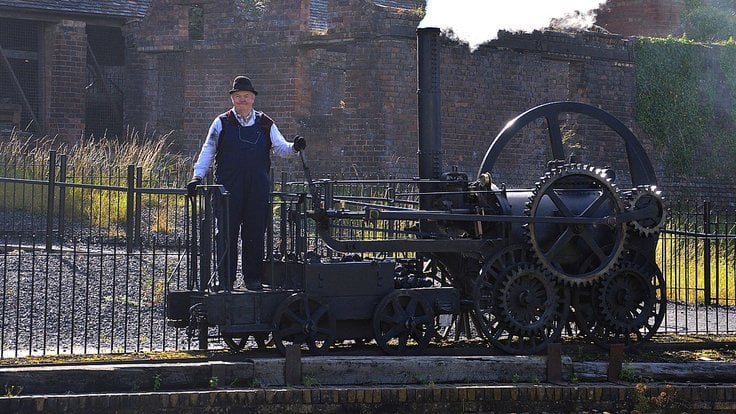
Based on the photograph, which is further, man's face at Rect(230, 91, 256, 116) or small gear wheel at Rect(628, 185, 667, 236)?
small gear wheel at Rect(628, 185, 667, 236)

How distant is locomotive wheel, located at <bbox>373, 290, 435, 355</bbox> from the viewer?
29.8ft

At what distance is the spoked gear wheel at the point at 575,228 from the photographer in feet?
31.4

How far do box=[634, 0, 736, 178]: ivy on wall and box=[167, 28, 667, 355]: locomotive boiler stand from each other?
14.5m

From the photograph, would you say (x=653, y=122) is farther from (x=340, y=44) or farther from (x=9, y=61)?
(x=9, y=61)

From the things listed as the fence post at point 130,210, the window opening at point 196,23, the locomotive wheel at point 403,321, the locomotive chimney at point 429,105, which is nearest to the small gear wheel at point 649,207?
the locomotive chimney at point 429,105

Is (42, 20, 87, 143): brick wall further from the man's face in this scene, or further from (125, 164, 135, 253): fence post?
the man's face

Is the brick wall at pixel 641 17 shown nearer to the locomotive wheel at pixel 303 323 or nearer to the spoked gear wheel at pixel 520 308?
the spoked gear wheel at pixel 520 308

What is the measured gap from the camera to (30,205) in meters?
16.7

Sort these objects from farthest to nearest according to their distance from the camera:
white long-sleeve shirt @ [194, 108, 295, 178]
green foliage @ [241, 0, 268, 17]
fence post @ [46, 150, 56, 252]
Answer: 1. green foliage @ [241, 0, 268, 17]
2. fence post @ [46, 150, 56, 252]
3. white long-sleeve shirt @ [194, 108, 295, 178]

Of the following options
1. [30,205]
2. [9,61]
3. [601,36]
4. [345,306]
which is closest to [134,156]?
[30,205]

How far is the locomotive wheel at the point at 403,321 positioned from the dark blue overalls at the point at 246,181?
1.04m

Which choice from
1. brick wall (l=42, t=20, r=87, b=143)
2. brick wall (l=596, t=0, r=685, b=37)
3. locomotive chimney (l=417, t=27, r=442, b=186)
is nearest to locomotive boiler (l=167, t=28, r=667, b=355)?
locomotive chimney (l=417, t=27, r=442, b=186)

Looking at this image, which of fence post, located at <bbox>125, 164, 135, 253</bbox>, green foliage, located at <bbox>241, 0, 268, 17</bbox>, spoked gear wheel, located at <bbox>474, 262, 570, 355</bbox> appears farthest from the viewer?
green foliage, located at <bbox>241, 0, 268, 17</bbox>

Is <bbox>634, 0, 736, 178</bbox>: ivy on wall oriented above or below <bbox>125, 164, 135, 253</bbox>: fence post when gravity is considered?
above
